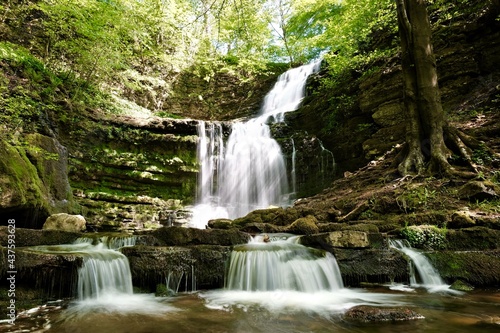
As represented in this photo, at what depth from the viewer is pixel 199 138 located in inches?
570

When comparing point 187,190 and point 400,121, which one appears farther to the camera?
point 187,190

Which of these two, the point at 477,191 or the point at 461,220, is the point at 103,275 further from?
the point at 477,191

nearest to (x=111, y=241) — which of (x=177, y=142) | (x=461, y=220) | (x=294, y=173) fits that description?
(x=461, y=220)

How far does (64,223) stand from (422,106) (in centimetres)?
950

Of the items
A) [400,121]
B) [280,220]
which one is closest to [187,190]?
[280,220]

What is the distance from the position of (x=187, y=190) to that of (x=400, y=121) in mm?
9155

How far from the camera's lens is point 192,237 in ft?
18.3

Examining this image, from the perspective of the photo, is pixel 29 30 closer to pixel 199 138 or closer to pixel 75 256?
pixel 199 138

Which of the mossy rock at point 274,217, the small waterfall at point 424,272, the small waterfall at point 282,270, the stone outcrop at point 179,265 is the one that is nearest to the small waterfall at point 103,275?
the stone outcrop at point 179,265

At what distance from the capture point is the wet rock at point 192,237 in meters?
5.52

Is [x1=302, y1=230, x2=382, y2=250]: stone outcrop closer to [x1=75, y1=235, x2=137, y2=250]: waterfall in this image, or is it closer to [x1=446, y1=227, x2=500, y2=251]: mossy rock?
[x1=446, y1=227, x2=500, y2=251]: mossy rock

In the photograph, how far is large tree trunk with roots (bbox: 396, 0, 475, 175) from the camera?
24.8 feet

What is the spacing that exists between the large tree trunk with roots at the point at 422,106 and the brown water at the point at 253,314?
4.08 metres

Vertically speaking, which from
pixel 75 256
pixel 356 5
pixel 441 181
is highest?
pixel 356 5
